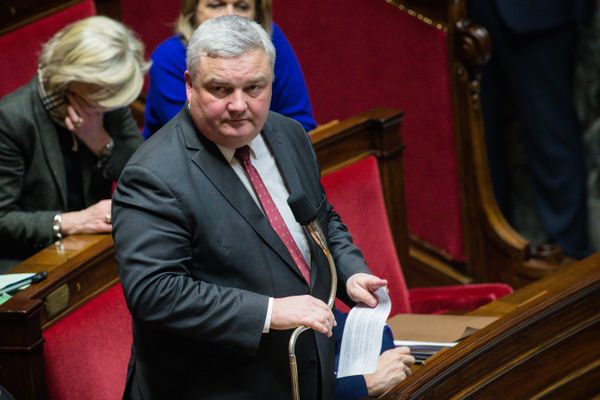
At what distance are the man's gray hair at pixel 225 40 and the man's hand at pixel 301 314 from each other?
0.34 metres

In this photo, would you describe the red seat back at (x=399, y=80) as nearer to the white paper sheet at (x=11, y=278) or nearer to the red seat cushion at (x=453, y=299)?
the red seat cushion at (x=453, y=299)

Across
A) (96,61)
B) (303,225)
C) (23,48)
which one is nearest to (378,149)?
(96,61)

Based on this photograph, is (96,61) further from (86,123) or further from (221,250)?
(221,250)

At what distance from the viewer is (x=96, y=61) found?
7.49 ft

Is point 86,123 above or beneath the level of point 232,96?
beneath

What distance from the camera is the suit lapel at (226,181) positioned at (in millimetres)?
1655

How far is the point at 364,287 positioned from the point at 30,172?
881 mm

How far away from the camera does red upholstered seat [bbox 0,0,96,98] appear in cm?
304

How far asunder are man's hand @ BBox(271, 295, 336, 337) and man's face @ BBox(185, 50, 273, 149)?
0.24 m

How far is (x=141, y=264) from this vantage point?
5.20 ft

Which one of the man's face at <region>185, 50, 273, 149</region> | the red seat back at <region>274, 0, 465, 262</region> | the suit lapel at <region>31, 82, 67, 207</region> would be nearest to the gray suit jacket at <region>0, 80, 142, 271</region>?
the suit lapel at <region>31, 82, 67, 207</region>

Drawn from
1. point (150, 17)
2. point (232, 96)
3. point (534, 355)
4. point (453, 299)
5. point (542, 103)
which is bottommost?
point (453, 299)

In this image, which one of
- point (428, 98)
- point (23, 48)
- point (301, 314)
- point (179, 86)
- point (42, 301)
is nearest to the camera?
point (301, 314)

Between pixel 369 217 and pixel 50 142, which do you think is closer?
pixel 50 142
